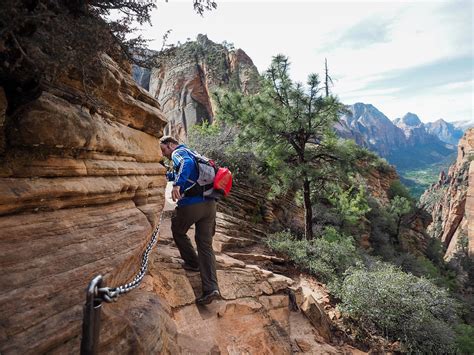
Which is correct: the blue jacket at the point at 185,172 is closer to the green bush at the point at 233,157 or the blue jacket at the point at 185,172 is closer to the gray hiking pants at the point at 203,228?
the gray hiking pants at the point at 203,228

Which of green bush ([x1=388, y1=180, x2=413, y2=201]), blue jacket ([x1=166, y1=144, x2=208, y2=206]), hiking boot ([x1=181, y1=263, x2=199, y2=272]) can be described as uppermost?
blue jacket ([x1=166, y1=144, x2=208, y2=206])

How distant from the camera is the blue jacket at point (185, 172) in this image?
4.00 m

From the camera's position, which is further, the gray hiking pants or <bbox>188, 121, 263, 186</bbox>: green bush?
<bbox>188, 121, 263, 186</bbox>: green bush

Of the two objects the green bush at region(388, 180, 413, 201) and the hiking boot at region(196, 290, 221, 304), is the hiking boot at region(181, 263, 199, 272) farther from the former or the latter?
the green bush at region(388, 180, 413, 201)

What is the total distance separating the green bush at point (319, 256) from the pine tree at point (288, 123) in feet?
3.58

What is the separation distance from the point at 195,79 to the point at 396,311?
1139 inches

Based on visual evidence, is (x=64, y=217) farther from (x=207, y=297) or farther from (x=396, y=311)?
(x=396, y=311)

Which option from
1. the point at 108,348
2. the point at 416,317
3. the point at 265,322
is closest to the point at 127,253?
the point at 108,348

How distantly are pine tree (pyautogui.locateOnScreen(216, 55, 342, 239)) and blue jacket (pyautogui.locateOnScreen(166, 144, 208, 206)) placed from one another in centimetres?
571

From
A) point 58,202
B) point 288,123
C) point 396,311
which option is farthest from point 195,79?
point 58,202

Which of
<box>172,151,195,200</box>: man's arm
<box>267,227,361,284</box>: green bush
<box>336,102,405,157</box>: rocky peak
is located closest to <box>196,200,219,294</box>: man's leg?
<box>172,151,195,200</box>: man's arm

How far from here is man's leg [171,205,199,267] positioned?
4.13 m

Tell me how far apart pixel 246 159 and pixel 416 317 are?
7.47m

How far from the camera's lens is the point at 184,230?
437 cm
